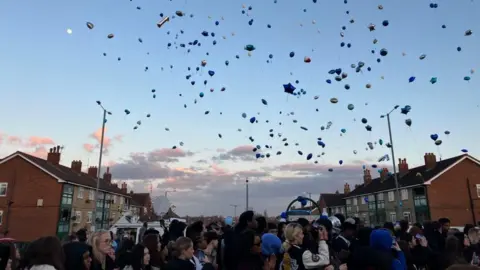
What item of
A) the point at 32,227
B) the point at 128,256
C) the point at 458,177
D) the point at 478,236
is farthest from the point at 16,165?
the point at 458,177

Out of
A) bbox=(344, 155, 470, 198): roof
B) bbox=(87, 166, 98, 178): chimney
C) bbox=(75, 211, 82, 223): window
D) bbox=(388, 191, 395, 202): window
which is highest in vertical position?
bbox=(87, 166, 98, 178): chimney

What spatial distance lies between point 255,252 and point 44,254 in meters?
2.80

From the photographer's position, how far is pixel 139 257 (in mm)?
5719

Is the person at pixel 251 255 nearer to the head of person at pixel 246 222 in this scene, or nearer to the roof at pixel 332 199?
the head of person at pixel 246 222

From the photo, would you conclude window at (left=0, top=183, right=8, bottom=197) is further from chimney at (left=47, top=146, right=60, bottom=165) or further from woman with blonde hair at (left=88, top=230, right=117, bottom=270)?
woman with blonde hair at (left=88, top=230, right=117, bottom=270)

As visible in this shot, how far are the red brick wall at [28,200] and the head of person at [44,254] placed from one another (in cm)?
4289

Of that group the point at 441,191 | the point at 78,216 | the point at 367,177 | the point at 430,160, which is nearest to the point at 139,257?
the point at 78,216

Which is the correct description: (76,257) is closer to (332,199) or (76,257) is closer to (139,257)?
(139,257)

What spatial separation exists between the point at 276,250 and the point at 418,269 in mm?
3155

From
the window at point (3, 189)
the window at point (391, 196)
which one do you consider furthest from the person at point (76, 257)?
the window at point (391, 196)

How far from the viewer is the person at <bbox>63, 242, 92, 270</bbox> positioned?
4.78 meters

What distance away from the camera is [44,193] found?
4247cm

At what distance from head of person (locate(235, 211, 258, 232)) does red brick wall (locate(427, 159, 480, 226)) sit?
45.0m

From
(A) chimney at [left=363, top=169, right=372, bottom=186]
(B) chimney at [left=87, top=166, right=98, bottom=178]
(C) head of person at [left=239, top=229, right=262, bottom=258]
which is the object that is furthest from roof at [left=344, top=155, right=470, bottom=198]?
(C) head of person at [left=239, top=229, right=262, bottom=258]
